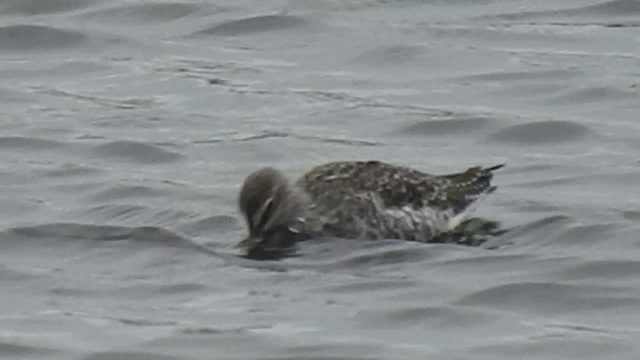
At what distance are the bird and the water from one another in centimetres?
21

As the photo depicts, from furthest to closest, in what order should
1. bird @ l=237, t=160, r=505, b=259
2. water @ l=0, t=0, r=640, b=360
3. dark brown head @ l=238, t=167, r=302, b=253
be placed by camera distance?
bird @ l=237, t=160, r=505, b=259 < dark brown head @ l=238, t=167, r=302, b=253 < water @ l=0, t=0, r=640, b=360

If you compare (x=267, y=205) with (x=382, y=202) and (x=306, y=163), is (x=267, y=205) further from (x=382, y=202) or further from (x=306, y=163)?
(x=306, y=163)

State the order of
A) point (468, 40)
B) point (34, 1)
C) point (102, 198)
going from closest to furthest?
point (102, 198), point (468, 40), point (34, 1)

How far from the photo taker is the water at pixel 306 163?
46.0 feet

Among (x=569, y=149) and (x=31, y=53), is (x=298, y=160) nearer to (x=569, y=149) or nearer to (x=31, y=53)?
(x=569, y=149)

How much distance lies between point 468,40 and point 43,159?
5.06m

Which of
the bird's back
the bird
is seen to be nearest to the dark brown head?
the bird

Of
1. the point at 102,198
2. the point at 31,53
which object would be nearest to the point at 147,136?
the point at 102,198

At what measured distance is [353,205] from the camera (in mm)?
16047

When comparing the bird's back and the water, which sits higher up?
the bird's back

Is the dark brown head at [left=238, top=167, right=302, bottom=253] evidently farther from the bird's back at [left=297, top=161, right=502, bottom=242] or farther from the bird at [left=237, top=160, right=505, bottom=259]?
the bird's back at [left=297, top=161, right=502, bottom=242]

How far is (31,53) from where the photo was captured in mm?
22266

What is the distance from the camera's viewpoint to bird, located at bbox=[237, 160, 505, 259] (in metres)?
15.9

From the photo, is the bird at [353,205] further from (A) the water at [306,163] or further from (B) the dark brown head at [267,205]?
(A) the water at [306,163]
